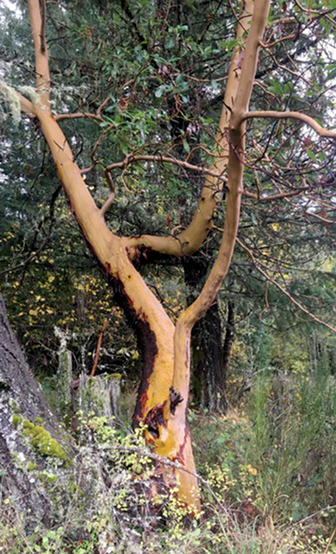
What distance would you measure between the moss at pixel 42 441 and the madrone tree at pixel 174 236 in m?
0.76

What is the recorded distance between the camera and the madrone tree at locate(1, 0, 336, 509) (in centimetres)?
232

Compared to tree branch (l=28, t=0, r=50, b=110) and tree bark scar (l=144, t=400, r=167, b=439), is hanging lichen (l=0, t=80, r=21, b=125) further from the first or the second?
tree bark scar (l=144, t=400, r=167, b=439)

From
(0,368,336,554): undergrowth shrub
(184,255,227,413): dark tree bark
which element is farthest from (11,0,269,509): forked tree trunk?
(184,255,227,413): dark tree bark

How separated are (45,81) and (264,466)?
428 cm

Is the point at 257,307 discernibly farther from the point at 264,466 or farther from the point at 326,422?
the point at 264,466

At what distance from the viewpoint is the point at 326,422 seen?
322 cm

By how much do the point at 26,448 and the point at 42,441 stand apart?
0.33 feet

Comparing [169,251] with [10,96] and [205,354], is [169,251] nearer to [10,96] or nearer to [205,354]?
[10,96]

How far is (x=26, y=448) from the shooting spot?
2.37 meters

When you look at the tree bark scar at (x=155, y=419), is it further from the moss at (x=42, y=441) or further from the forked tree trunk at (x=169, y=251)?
the moss at (x=42, y=441)

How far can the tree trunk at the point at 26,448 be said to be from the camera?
2.24m

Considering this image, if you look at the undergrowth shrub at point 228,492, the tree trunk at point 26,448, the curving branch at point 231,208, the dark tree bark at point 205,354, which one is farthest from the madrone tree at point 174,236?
the dark tree bark at point 205,354

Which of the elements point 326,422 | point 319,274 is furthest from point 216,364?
point 326,422

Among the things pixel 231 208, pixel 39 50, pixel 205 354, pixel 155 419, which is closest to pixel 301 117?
pixel 231 208
